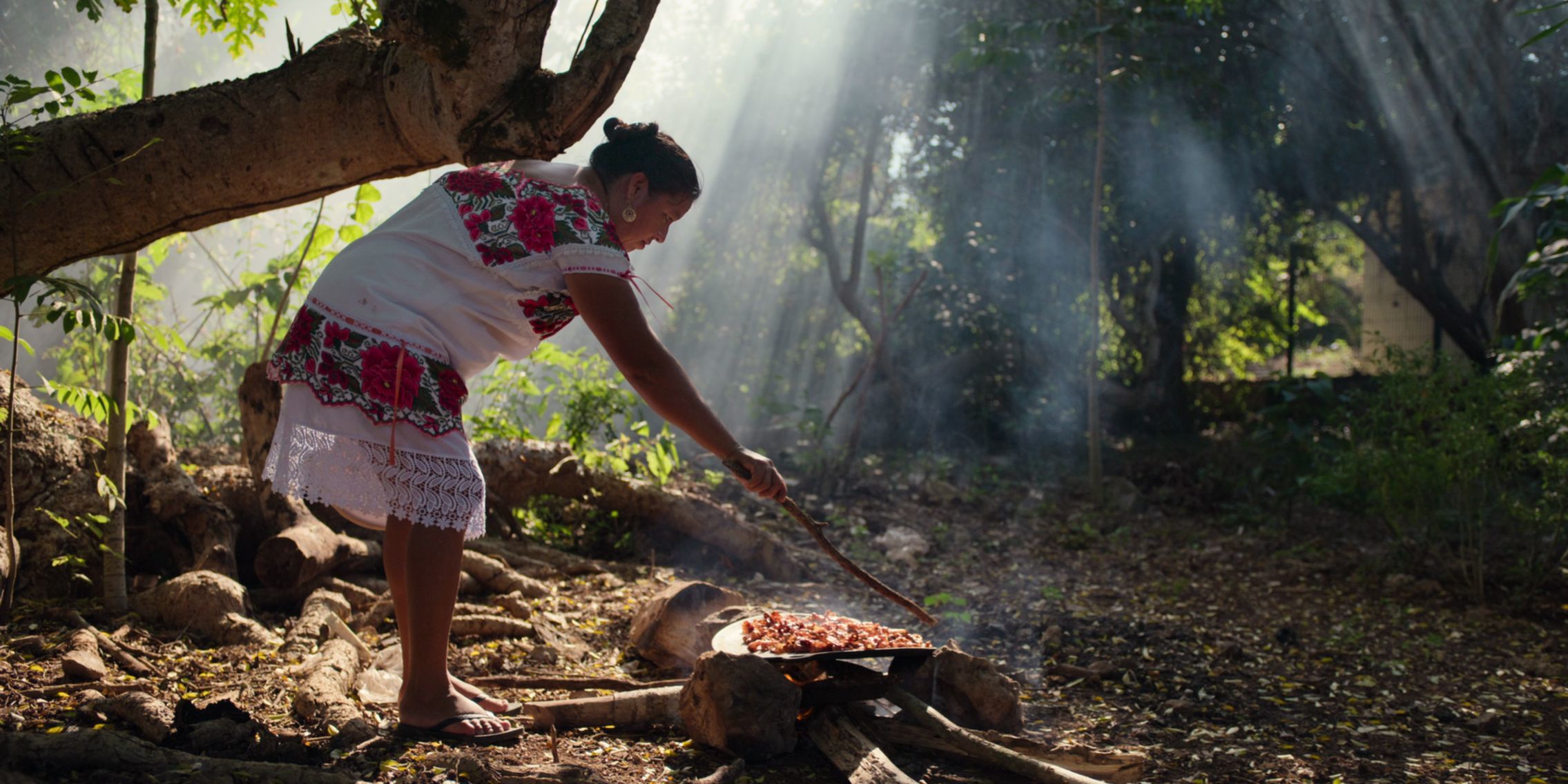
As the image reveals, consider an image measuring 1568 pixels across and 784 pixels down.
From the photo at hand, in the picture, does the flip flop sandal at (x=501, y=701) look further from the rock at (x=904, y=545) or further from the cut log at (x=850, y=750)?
the rock at (x=904, y=545)

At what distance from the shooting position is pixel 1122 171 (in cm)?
1041

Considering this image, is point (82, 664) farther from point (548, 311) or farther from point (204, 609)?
point (548, 311)

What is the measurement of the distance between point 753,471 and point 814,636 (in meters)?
0.59

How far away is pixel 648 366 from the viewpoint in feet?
7.69

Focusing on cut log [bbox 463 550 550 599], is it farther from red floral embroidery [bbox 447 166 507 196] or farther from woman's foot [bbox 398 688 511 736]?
red floral embroidery [bbox 447 166 507 196]

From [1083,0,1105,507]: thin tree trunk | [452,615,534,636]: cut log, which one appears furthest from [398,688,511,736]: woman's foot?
[1083,0,1105,507]: thin tree trunk

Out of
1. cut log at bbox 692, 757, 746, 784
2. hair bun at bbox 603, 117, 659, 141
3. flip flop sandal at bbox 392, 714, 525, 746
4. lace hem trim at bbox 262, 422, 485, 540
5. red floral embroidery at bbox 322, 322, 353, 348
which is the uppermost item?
hair bun at bbox 603, 117, 659, 141

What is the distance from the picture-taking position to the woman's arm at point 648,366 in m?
2.30

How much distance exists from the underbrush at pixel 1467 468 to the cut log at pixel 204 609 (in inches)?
199

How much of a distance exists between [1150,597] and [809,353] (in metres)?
9.00

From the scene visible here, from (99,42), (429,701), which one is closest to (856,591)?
(429,701)

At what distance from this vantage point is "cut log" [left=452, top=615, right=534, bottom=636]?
349 cm

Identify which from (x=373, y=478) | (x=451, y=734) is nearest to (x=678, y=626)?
(x=451, y=734)

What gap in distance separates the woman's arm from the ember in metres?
0.46
